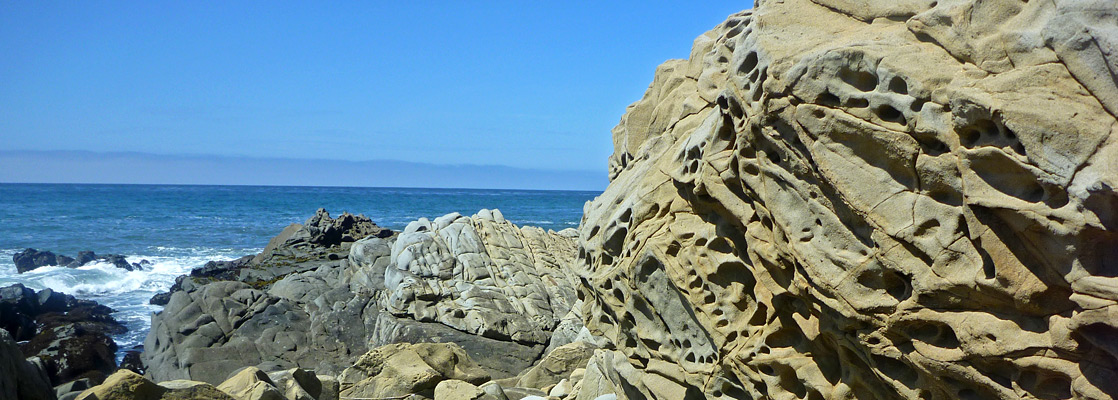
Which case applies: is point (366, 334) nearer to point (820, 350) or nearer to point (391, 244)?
point (391, 244)

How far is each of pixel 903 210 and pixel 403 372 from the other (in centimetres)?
765

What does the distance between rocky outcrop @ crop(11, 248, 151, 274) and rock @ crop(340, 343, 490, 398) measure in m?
26.6

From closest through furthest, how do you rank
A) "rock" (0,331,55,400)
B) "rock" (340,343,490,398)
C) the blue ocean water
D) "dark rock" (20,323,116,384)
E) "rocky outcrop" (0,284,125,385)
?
"rock" (0,331,55,400)
"rock" (340,343,490,398)
"dark rock" (20,323,116,384)
"rocky outcrop" (0,284,125,385)
the blue ocean water

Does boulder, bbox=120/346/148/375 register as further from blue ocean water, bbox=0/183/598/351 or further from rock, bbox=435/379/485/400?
rock, bbox=435/379/485/400

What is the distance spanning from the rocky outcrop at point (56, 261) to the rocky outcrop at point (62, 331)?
357 inches

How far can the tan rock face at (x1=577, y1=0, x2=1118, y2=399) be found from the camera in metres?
4.12

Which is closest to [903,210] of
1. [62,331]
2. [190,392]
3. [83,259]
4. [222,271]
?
[190,392]

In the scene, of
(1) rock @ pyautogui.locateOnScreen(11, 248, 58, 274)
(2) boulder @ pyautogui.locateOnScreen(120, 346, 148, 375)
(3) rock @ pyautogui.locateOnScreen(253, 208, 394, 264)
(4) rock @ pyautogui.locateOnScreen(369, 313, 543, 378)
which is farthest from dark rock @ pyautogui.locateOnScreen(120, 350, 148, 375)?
(1) rock @ pyautogui.locateOnScreen(11, 248, 58, 274)

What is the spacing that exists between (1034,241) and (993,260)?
235mm

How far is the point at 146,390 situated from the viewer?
24.2 feet

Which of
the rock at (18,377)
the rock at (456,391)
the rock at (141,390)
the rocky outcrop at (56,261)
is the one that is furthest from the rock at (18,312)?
the rock at (141,390)

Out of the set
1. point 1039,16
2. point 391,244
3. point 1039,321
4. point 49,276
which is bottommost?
point 49,276

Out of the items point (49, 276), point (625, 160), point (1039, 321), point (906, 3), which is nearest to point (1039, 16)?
point (906, 3)

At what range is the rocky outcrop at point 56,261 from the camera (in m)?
33.2
